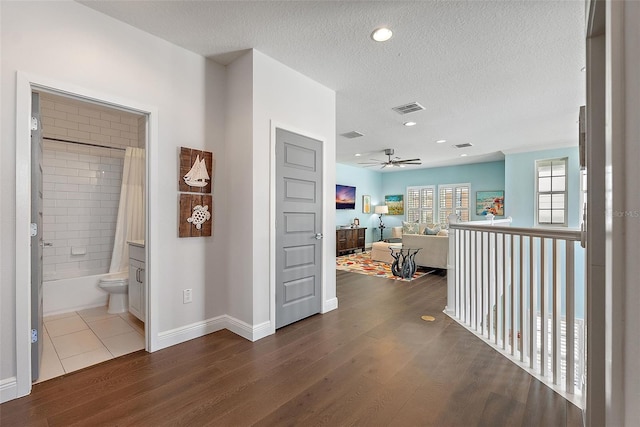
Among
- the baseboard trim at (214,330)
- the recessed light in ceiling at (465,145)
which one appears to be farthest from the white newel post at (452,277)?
the recessed light in ceiling at (465,145)

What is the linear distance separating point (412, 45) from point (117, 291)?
158 inches

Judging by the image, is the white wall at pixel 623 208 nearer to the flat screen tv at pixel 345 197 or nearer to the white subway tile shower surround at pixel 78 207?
the white subway tile shower surround at pixel 78 207

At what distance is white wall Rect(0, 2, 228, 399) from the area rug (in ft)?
11.0

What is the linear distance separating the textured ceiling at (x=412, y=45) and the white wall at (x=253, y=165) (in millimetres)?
200

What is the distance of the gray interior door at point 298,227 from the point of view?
2.95 meters

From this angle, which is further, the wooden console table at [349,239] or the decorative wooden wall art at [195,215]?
the wooden console table at [349,239]

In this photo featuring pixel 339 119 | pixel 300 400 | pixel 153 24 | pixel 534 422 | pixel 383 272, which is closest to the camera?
pixel 534 422

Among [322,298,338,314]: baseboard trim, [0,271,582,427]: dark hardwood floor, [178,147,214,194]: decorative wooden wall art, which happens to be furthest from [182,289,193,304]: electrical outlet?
[322,298,338,314]: baseboard trim

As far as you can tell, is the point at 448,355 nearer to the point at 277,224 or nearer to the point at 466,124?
the point at 277,224

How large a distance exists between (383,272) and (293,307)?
9.95 feet

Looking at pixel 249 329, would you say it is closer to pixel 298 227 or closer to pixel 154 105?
pixel 298 227

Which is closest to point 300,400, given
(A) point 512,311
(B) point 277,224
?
(B) point 277,224

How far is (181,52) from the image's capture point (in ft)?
8.69

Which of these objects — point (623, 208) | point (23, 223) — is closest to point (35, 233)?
point (23, 223)
